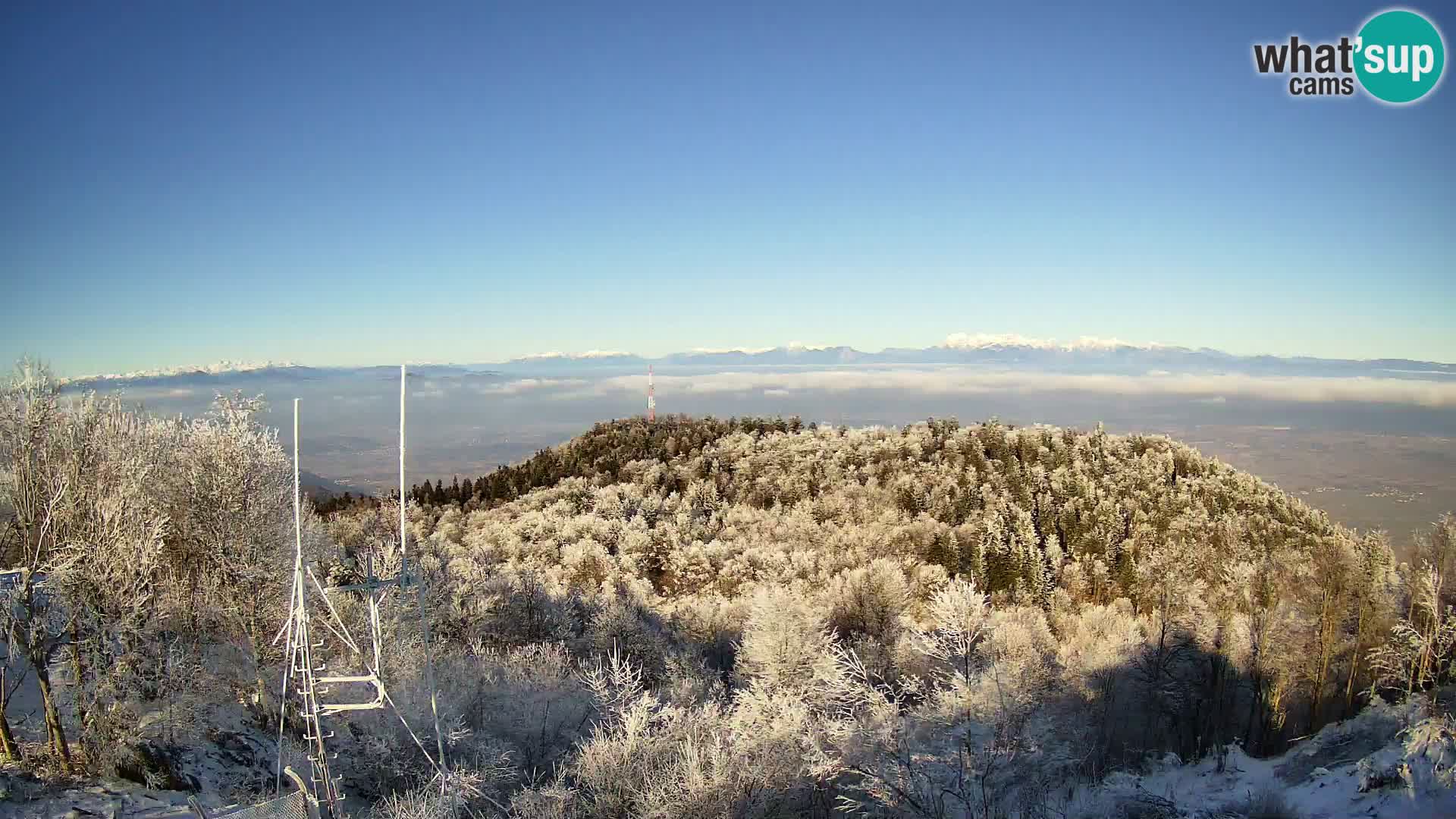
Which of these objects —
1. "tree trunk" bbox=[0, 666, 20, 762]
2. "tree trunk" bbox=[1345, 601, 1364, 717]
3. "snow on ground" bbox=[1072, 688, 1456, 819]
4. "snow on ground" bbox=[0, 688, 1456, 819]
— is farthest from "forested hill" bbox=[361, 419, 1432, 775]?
"tree trunk" bbox=[0, 666, 20, 762]

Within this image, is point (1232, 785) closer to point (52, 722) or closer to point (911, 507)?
point (52, 722)

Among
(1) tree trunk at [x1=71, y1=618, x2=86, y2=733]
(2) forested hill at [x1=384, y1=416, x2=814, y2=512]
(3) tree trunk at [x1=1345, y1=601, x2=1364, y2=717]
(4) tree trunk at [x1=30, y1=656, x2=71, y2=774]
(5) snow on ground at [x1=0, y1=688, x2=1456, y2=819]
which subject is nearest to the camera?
(5) snow on ground at [x1=0, y1=688, x2=1456, y2=819]

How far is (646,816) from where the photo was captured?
1702cm

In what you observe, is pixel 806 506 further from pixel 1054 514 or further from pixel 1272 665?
pixel 1272 665

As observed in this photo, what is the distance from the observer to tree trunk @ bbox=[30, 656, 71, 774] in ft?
51.8

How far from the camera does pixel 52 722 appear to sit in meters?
16.1

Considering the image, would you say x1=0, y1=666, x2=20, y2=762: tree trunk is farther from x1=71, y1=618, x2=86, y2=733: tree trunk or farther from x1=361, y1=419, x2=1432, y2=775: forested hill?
x1=361, y1=419, x2=1432, y2=775: forested hill

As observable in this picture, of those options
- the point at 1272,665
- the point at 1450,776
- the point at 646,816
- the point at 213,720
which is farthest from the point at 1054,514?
the point at 213,720

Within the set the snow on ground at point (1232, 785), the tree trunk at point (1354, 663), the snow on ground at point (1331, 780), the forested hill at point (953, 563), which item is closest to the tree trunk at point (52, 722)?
the snow on ground at point (1232, 785)

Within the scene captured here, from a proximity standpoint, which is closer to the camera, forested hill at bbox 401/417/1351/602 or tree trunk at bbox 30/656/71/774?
tree trunk at bbox 30/656/71/774

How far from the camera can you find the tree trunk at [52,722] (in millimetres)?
15789

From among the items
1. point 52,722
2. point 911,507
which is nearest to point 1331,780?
point 52,722

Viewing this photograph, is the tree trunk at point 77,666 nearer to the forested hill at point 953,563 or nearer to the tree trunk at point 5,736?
the tree trunk at point 5,736

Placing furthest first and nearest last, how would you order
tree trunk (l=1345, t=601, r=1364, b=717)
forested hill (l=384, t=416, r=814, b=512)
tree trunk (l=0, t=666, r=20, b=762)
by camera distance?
forested hill (l=384, t=416, r=814, b=512) < tree trunk (l=1345, t=601, r=1364, b=717) < tree trunk (l=0, t=666, r=20, b=762)
